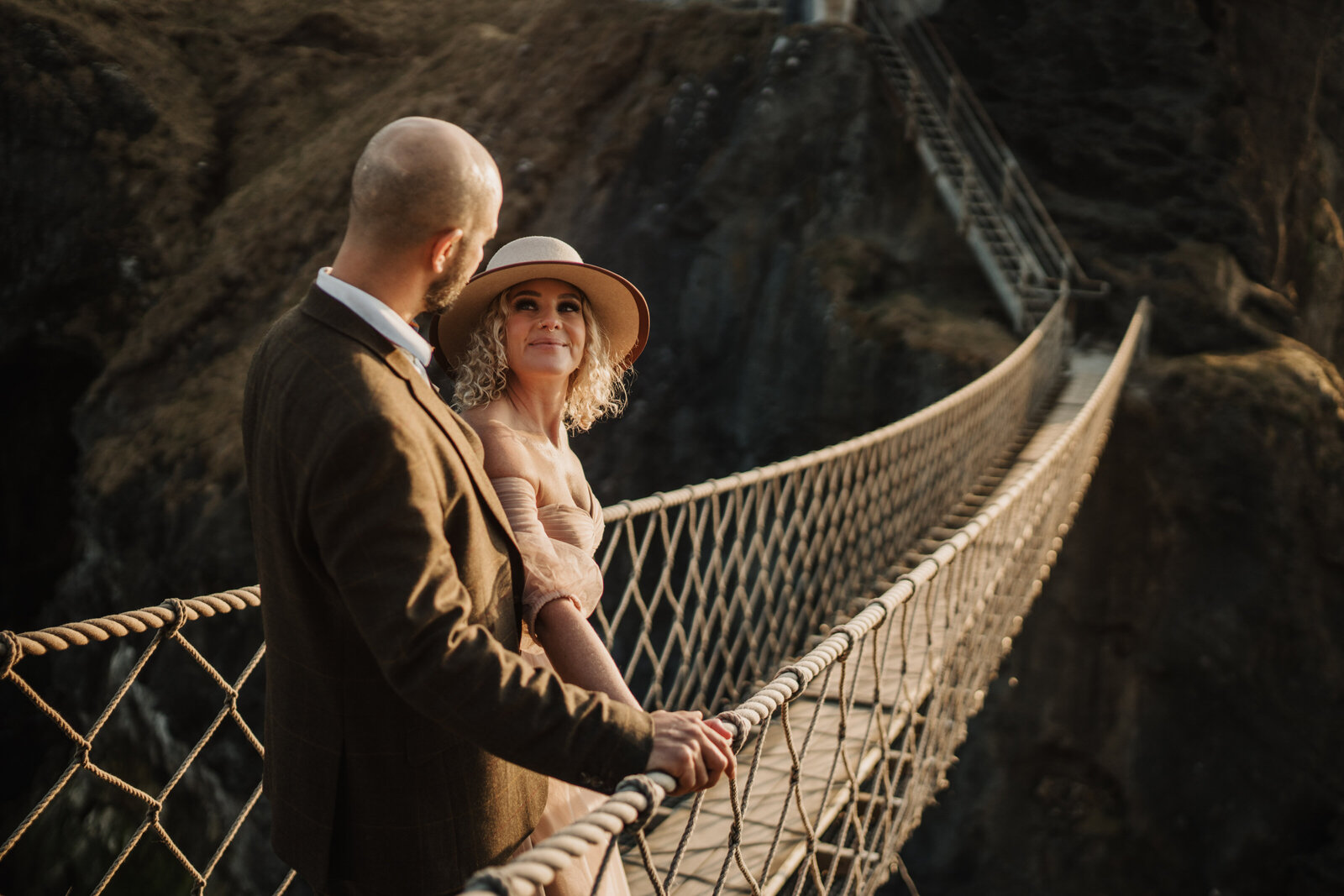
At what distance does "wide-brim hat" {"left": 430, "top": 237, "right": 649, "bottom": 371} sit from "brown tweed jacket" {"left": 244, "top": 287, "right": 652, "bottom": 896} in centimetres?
34

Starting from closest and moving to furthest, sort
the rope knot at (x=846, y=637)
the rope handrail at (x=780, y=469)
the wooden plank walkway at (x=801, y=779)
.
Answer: the rope knot at (x=846, y=637) < the wooden plank walkway at (x=801, y=779) < the rope handrail at (x=780, y=469)

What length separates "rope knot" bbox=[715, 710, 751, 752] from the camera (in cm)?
113

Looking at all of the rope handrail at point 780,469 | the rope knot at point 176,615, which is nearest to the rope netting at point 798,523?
the rope handrail at point 780,469

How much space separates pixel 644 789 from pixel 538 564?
0.98 feet

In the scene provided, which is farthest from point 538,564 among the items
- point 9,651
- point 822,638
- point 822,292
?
point 822,292

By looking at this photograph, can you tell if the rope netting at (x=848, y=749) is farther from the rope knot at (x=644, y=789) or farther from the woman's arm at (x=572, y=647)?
the woman's arm at (x=572, y=647)

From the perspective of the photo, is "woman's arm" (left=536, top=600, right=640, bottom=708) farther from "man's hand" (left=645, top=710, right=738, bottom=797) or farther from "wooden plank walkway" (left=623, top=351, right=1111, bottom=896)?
"wooden plank walkway" (left=623, top=351, right=1111, bottom=896)

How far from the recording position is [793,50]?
25.4 feet

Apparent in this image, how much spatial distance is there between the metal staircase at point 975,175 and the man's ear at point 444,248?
6231 mm

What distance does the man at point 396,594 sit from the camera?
78 cm

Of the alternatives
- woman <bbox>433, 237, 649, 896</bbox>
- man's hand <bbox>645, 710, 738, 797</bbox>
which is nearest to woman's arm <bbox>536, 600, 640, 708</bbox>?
woman <bbox>433, 237, 649, 896</bbox>

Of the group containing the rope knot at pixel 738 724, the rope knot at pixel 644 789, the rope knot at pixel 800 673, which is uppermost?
the rope knot at pixel 644 789

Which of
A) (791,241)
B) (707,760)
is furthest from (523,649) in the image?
(791,241)

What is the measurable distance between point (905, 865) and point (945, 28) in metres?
6.58
